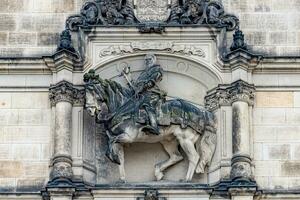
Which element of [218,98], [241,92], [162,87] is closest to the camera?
[241,92]

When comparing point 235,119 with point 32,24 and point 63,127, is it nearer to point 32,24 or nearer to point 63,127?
point 63,127

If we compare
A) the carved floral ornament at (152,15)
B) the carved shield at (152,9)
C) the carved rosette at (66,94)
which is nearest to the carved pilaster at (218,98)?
the carved floral ornament at (152,15)

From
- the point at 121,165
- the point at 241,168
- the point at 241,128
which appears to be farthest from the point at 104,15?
the point at 241,168

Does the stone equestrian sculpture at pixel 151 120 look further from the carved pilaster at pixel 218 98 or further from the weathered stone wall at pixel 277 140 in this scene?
the weathered stone wall at pixel 277 140

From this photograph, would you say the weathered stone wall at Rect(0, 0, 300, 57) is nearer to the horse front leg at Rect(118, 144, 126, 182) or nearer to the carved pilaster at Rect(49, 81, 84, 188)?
the carved pilaster at Rect(49, 81, 84, 188)

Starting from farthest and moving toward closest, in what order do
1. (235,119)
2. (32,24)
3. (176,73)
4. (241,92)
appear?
(32,24)
(176,73)
(241,92)
(235,119)

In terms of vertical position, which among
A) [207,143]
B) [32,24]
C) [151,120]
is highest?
[32,24]

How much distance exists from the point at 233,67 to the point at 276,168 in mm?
1743

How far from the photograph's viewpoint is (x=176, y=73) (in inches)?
792

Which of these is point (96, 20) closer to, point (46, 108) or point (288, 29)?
point (46, 108)

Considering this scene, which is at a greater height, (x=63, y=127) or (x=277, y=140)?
(x=63, y=127)

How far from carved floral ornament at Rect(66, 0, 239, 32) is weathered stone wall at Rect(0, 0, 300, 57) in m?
0.21

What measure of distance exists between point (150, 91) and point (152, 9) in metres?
1.54

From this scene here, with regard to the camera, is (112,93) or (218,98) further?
(218,98)
